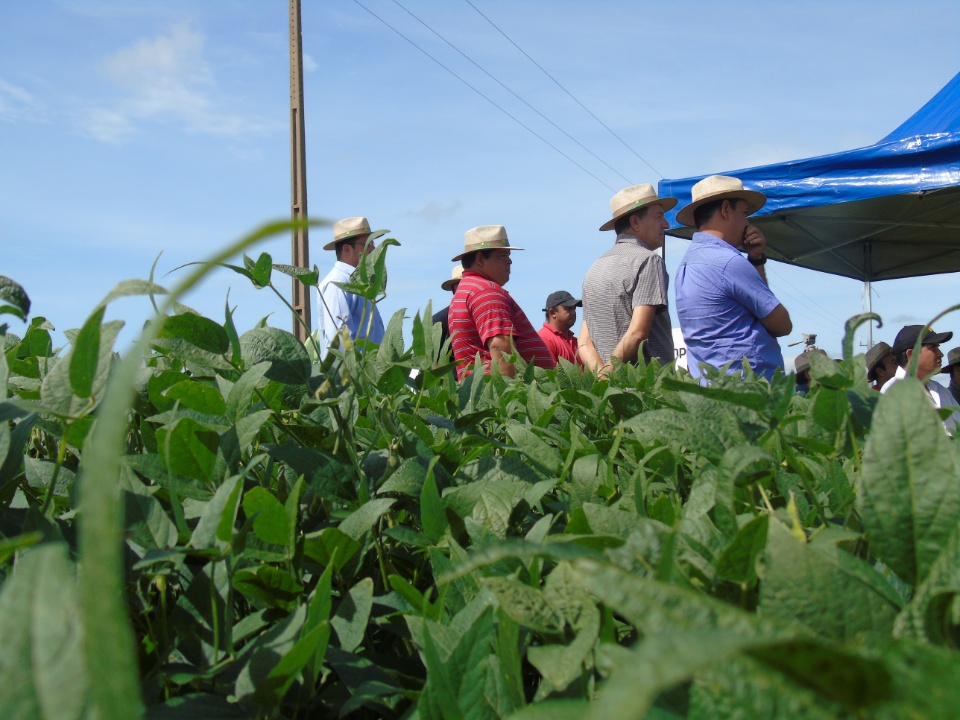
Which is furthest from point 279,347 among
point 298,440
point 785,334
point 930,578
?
point 785,334

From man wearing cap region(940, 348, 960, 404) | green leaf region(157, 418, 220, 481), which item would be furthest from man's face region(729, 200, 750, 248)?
green leaf region(157, 418, 220, 481)

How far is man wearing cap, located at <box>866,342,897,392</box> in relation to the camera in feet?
22.6

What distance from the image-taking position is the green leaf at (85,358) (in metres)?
0.57

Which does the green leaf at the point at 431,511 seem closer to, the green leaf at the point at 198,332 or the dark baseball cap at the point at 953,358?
the green leaf at the point at 198,332

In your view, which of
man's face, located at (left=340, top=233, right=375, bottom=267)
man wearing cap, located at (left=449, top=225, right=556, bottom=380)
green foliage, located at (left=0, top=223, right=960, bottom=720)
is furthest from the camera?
man's face, located at (left=340, top=233, right=375, bottom=267)

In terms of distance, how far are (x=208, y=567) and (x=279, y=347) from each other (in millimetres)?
347

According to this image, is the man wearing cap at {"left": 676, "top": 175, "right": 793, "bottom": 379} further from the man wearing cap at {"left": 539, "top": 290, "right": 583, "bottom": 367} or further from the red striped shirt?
the man wearing cap at {"left": 539, "top": 290, "right": 583, "bottom": 367}

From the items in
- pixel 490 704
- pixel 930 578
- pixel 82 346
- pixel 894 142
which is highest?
pixel 894 142

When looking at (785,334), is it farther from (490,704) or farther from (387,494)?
(490,704)

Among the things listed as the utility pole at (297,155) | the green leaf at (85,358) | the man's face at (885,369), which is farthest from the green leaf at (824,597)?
the utility pole at (297,155)

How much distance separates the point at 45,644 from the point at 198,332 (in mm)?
589

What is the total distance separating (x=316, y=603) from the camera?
61cm

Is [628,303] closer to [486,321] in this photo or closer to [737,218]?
[737,218]

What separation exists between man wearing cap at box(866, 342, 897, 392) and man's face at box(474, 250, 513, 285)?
3400 mm
